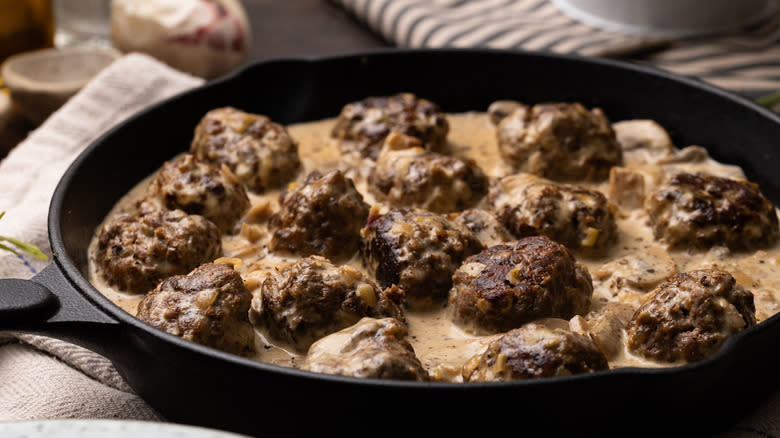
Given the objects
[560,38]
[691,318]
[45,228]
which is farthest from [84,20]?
[691,318]

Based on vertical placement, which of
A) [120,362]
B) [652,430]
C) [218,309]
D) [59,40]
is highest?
[652,430]

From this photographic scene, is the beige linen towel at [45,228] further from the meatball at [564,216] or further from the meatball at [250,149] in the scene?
the meatball at [564,216]

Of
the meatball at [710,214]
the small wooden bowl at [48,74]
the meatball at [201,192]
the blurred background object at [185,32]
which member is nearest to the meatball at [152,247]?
the meatball at [201,192]

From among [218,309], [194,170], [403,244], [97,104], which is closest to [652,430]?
[403,244]

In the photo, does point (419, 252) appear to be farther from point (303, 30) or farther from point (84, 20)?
point (84, 20)

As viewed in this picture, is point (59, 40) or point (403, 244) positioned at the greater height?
point (403, 244)

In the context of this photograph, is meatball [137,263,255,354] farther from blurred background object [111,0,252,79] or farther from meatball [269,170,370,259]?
blurred background object [111,0,252,79]

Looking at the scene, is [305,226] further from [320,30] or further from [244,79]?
[320,30]
